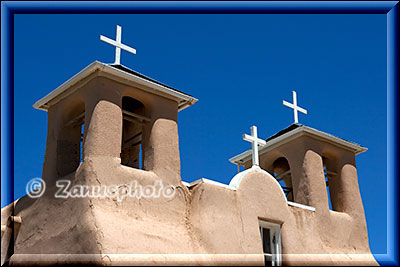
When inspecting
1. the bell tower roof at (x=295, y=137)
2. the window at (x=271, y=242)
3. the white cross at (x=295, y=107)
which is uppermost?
the white cross at (x=295, y=107)

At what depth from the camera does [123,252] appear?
10328 mm

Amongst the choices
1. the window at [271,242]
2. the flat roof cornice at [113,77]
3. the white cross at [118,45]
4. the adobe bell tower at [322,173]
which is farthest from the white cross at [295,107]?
the white cross at [118,45]

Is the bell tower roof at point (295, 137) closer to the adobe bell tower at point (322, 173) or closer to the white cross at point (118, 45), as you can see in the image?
the adobe bell tower at point (322, 173)

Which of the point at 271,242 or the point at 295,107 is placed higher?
the point at 295,107

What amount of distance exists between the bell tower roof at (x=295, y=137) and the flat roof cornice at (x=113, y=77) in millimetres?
3738

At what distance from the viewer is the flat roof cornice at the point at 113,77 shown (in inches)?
477

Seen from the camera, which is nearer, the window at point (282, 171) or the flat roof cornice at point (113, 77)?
the flat roof cornice at point (113, 77)

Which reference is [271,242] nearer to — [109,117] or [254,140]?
[254,140]

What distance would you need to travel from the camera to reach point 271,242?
13156mm

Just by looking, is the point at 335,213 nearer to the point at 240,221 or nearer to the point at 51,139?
the point at 240,221

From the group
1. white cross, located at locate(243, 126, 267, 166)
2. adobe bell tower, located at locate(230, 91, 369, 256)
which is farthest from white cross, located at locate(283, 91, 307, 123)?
white cross, located at locate(243, 126, 267, 166)

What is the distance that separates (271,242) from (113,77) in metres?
5.42

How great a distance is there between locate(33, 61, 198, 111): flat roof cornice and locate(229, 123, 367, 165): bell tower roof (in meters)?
3.74

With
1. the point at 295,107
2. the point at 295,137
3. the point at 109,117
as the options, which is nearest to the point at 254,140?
the point at 295,137
